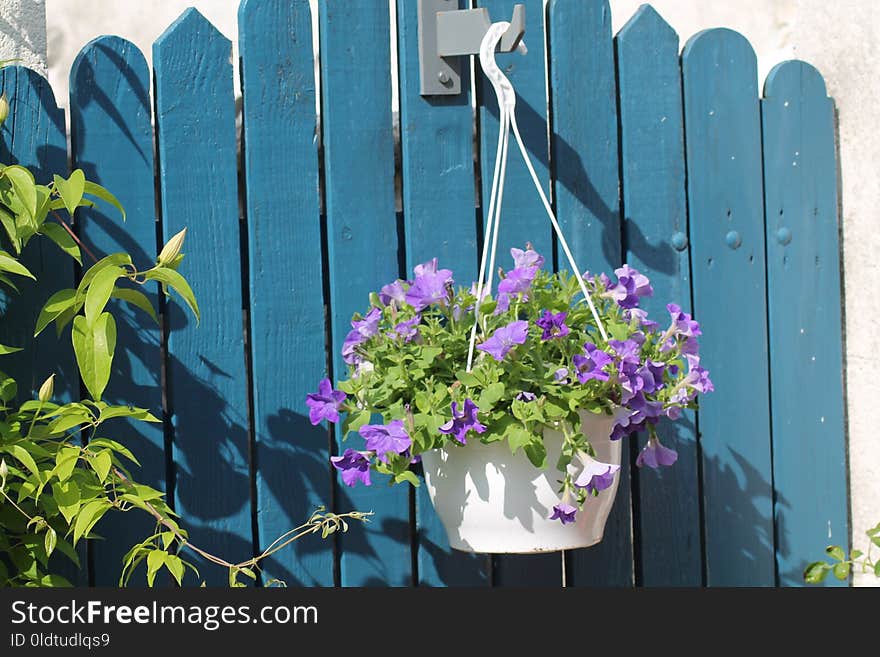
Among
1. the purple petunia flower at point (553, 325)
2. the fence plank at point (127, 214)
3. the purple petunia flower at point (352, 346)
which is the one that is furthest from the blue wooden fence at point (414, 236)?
the purple petunia flower at point (553, 325)

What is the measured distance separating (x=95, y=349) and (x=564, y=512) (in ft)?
2.69

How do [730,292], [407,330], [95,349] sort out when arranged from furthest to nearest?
[730,292], [407,330], [95,349]

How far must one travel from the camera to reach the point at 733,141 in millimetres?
2562

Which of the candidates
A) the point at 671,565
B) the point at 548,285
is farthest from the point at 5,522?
the point at 671,565

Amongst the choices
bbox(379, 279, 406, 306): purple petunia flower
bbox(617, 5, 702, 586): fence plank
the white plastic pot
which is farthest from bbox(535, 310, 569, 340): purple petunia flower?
bbox(617, 5, 702, 586): fence plank

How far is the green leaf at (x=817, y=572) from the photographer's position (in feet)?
7.89

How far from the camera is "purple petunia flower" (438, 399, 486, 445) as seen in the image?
1.89 metres

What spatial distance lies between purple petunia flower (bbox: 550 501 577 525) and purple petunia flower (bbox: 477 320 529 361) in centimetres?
27

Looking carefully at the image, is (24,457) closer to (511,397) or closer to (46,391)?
(46,391)

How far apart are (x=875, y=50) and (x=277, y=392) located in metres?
1.54

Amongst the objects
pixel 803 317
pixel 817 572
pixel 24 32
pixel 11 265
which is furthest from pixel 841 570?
pixel 24 32

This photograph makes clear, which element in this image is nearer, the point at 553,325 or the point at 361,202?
the point at 553,325

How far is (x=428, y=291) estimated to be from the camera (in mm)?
2025

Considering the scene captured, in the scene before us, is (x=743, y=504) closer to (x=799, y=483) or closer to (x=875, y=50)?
(x=799, y=483)
